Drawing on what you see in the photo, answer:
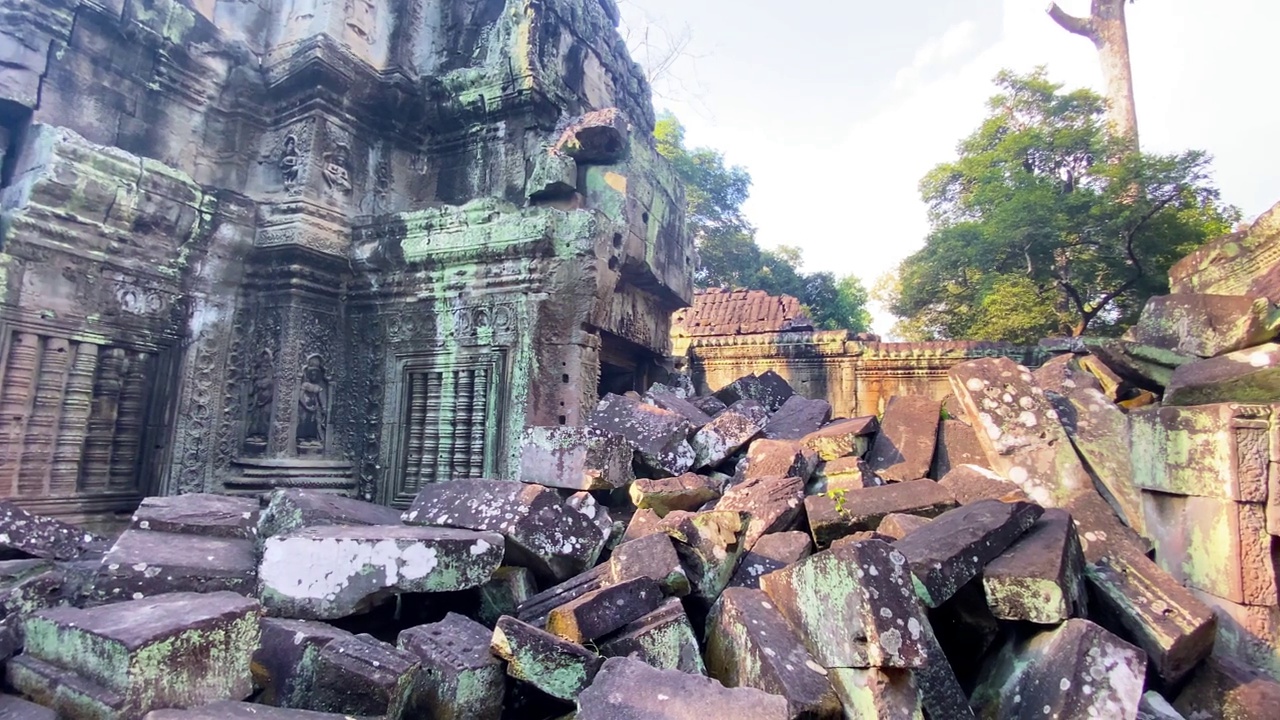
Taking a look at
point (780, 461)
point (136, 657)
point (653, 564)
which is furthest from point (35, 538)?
point (780, 461)

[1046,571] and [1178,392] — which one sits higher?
[1178,392]

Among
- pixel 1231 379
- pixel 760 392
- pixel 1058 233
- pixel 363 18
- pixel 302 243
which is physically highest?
pixel 1058 233

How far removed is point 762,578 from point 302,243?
3.41 metres

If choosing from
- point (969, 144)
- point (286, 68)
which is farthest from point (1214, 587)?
point (969, 144)

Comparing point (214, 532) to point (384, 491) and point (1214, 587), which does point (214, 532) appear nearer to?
point (384, 491)

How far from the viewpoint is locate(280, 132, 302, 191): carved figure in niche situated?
14.6 ft

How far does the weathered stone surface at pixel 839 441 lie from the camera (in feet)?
11.9

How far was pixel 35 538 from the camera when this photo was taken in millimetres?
2506

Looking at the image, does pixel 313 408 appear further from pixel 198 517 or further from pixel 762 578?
pixel 762 578

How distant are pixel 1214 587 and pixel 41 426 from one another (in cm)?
510

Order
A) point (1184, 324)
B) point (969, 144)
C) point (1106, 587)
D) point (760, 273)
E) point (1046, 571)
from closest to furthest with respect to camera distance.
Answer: point (1046, 571) < point (1106, 587) < point (1184, 324) < point (969, 144) < point (760, 273)

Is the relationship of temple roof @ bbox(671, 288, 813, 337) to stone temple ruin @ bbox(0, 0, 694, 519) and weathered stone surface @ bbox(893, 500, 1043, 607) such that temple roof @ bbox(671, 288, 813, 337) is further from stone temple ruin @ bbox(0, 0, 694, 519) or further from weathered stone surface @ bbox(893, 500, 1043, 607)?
weathered stone surface @ bbox(893, 500, 1043, 607)

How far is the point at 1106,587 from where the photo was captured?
2.41m

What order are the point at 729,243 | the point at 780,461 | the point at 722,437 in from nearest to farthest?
the point at 780,461, the point at 722,437, the point at 729,243
